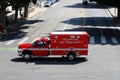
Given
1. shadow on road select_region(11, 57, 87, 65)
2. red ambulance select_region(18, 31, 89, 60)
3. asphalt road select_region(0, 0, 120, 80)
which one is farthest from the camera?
red ambulance select_region(18, 31, 89, 60)

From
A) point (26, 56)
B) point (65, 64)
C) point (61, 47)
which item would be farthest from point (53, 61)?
point (26, 56)

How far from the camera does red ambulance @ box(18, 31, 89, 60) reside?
37.4 meters

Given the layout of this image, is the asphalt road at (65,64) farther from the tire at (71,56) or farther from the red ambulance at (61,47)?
the red ambulance at (61,47)

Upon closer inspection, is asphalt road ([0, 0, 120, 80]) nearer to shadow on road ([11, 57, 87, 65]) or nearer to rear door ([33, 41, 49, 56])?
shadow on road ([11, 57, 87, 65])

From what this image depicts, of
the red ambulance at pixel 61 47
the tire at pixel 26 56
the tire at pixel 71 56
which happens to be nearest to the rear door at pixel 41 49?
the red ambulance at pixel 61 47

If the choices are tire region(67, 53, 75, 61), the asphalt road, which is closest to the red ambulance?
tire region(67, 53, 75, 61)

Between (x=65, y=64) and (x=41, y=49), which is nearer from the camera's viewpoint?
(x=65, y=64)

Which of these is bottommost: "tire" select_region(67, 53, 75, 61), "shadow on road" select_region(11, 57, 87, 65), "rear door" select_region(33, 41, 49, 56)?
"shadow on road" select_region(11, 57, 87, 65)

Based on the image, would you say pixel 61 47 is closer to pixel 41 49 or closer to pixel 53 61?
pixel 53 61

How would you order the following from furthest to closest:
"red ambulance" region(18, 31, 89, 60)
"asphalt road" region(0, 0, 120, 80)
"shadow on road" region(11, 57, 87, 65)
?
"red ambulance" region(18, 31, 89, 60) < "shadow on road" region(11, 57, 87, 65) < "asphalt road" region(0, 0, 120, 80)

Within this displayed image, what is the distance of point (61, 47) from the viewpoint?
37.5 meters

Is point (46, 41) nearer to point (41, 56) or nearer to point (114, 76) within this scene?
point (41, 56)

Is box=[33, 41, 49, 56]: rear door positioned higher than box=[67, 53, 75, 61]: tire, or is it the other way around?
box=[33, 41, 49, 56]: rear door

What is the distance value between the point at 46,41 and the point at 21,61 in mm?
2969
